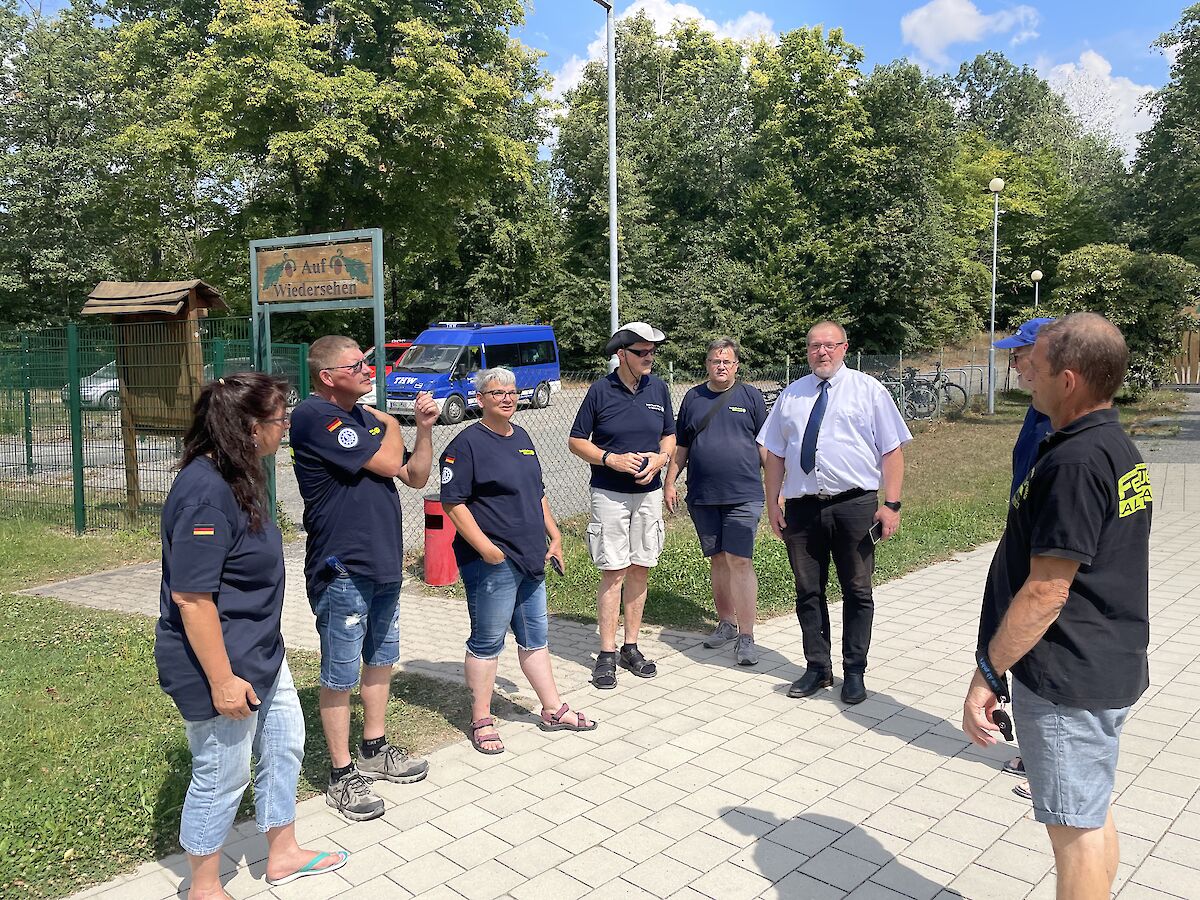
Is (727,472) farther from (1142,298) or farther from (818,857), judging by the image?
(1142,298)

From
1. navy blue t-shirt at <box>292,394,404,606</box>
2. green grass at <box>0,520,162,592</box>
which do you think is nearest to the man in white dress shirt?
navy blue t-shirt at <box>292,394,404,606</box>

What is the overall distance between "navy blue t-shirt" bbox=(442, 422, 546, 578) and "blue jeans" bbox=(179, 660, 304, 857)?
4.32 feet

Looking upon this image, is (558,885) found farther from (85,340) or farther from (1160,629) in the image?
(85,340)

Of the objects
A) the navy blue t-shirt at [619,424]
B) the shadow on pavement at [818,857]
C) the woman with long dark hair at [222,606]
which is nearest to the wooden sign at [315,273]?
the navy blue t-shirt at [619,424]

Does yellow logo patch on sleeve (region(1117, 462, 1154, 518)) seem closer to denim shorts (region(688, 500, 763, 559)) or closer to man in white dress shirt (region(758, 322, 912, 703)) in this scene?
man in white dress shirt (region(758, 322, 912, 703))

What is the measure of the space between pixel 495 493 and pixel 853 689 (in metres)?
2.23

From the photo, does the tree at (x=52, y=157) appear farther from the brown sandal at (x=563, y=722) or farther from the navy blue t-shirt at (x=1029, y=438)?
the navy blue t-shirt at (x=1029, y=438)

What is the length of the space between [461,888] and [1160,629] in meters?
5.21

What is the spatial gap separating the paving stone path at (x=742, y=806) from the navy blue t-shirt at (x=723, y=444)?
41.7 inches

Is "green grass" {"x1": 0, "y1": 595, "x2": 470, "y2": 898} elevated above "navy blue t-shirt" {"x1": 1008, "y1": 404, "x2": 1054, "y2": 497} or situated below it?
below

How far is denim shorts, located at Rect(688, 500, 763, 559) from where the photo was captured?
17.8 feet

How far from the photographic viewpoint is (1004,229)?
4916 centimetres

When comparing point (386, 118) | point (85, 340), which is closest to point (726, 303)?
point (386, 118)

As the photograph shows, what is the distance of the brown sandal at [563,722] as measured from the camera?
4.47 m
